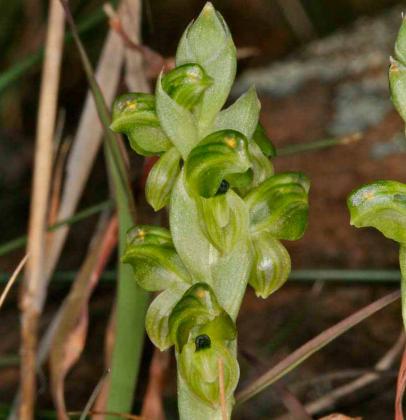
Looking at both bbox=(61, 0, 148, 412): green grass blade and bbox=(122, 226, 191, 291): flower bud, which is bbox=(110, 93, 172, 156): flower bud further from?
bbox=(61, 0, 148, 412): green grass blade

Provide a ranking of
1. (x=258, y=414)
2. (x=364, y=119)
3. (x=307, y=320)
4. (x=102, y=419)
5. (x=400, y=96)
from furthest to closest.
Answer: (x=364, y=119) < (x=307, y=320) < (x=258, y=414) < (x=102, y=419) < (x=400, y=96)

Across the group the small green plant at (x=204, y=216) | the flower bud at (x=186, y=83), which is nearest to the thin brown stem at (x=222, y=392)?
the small green plant at (x=204, y=216)

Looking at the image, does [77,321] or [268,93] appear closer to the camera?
[77,321]

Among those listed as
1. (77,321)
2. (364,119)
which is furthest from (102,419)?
(364,119)

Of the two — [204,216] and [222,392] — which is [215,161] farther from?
[222,392]

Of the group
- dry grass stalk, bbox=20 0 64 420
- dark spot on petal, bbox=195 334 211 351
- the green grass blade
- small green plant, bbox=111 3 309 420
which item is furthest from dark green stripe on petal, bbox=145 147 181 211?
dry grass stalk, bbox=20 0 64 420

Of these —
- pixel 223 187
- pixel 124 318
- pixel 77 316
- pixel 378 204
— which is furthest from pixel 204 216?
pixel 77 316

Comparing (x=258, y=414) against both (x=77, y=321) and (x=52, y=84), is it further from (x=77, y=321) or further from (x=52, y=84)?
(x=52, y=84)
